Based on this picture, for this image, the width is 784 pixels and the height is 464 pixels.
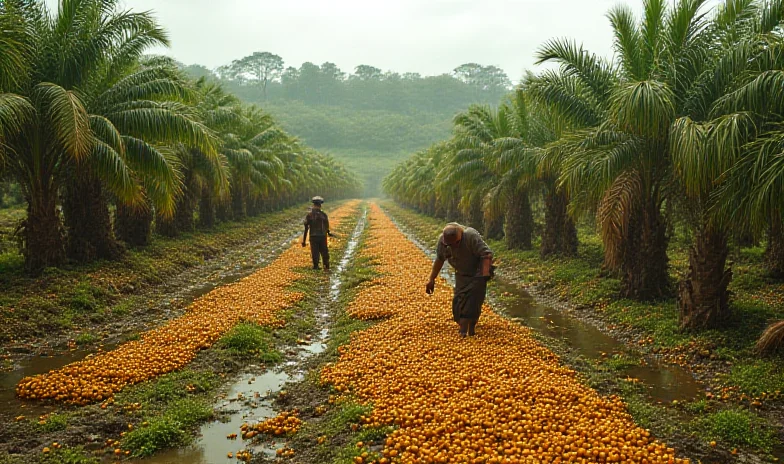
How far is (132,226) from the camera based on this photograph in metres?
18.9

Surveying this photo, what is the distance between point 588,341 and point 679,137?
13.8ft

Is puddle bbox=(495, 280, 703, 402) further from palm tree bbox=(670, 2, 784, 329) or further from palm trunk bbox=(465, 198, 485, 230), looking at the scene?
palm trunk bbox=(465, 198, 485, 230)

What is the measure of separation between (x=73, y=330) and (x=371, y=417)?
746 centimetres

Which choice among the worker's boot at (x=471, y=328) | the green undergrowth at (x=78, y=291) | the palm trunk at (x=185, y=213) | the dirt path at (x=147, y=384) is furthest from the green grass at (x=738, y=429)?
the palm trunk at (x=185, y=213)

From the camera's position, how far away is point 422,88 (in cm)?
18638

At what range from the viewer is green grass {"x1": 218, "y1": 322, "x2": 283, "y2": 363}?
9086mm

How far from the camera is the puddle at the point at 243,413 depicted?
18.9 feet

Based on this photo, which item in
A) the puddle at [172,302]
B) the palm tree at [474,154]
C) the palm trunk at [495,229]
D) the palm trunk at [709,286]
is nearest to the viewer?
the puddle at [172,302]

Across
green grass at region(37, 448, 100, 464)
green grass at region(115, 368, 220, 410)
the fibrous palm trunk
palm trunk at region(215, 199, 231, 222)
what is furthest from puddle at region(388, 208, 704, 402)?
palm trunk at region(215, 199, 231, 222)

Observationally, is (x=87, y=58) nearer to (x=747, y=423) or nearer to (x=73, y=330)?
(x=73, y=330)

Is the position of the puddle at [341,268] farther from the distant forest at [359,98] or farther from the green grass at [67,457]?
the distant forest at [359,98]

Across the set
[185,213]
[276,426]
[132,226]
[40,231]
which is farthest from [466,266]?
[185,213]

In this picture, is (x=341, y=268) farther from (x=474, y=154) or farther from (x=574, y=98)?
(x=574, y=98)

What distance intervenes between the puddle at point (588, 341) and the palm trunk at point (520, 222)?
6.22 metres
